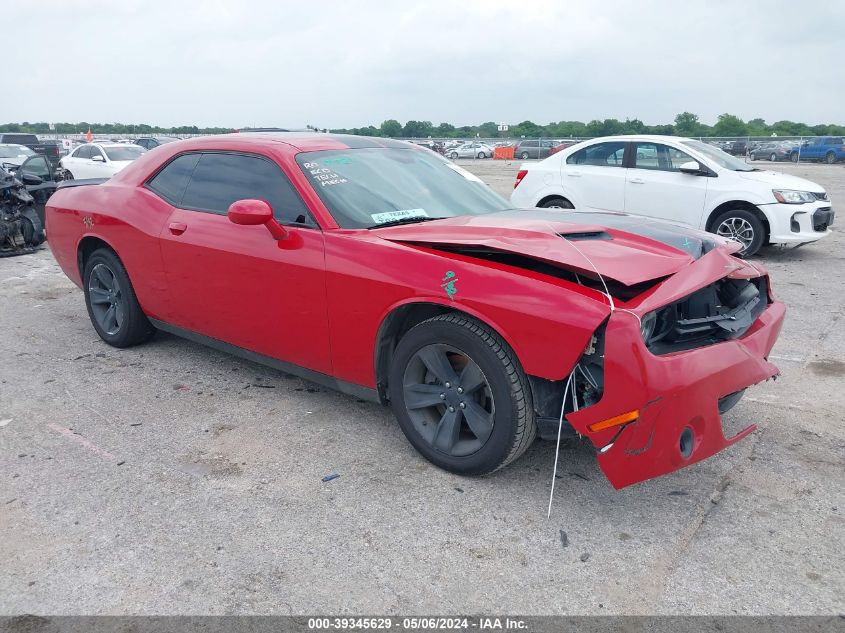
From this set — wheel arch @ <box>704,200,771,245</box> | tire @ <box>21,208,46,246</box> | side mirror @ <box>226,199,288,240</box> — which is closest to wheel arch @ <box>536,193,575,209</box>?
wheel arch @ <box>704,200,771,245</box>

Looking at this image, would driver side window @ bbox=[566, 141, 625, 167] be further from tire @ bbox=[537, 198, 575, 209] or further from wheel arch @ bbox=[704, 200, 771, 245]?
wheel arch @ bbox=[704, 200, 771, 245]

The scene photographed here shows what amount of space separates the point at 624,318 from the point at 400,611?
4.38 ft

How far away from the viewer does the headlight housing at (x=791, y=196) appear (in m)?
8.30

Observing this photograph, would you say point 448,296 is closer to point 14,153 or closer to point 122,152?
point 122,152

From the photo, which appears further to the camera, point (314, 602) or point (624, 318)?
point (624, 318)

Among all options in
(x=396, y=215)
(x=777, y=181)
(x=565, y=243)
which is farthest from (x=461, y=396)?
(x=777, y=181)

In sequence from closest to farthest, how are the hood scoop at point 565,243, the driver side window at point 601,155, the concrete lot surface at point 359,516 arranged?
the concrete lot surface at point 359,516, the hood scoop at point 565,243, the driver side window at point 601,155

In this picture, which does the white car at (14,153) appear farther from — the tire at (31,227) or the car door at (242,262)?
the car door at (242,262)

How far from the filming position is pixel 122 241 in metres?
4.70

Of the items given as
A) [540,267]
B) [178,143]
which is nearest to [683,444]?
[540,267]

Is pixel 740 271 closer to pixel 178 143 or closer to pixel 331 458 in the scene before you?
pixel 331 458

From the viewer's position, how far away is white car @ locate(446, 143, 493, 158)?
45.0 m

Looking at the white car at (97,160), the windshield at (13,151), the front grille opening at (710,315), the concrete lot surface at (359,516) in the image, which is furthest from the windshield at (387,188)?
the windshield at (13,151)

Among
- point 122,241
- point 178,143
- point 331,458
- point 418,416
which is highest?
point 178,143
